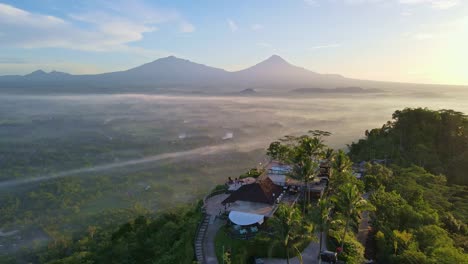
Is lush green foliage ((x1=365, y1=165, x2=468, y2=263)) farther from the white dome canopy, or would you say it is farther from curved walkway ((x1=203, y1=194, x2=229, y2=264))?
curved walkway ((x1=203, y1=194, x2=229, y2=264))

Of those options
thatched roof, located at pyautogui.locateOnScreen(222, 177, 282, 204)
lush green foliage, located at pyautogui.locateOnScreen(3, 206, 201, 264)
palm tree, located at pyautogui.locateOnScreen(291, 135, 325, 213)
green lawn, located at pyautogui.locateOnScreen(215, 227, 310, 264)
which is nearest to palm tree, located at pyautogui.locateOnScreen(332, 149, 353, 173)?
palm tree, located at pyautogui.locateOnScreen(291, 135, 325, 213)

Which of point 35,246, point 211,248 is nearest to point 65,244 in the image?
point 35,246

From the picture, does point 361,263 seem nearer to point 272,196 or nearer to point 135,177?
point 272,196

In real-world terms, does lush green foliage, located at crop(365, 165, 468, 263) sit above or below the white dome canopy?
below

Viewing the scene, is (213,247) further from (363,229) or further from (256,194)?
(363,229)

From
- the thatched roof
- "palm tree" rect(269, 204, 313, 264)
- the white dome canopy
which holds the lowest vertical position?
the white dome canopy

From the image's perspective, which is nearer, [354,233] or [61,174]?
[354,233]
